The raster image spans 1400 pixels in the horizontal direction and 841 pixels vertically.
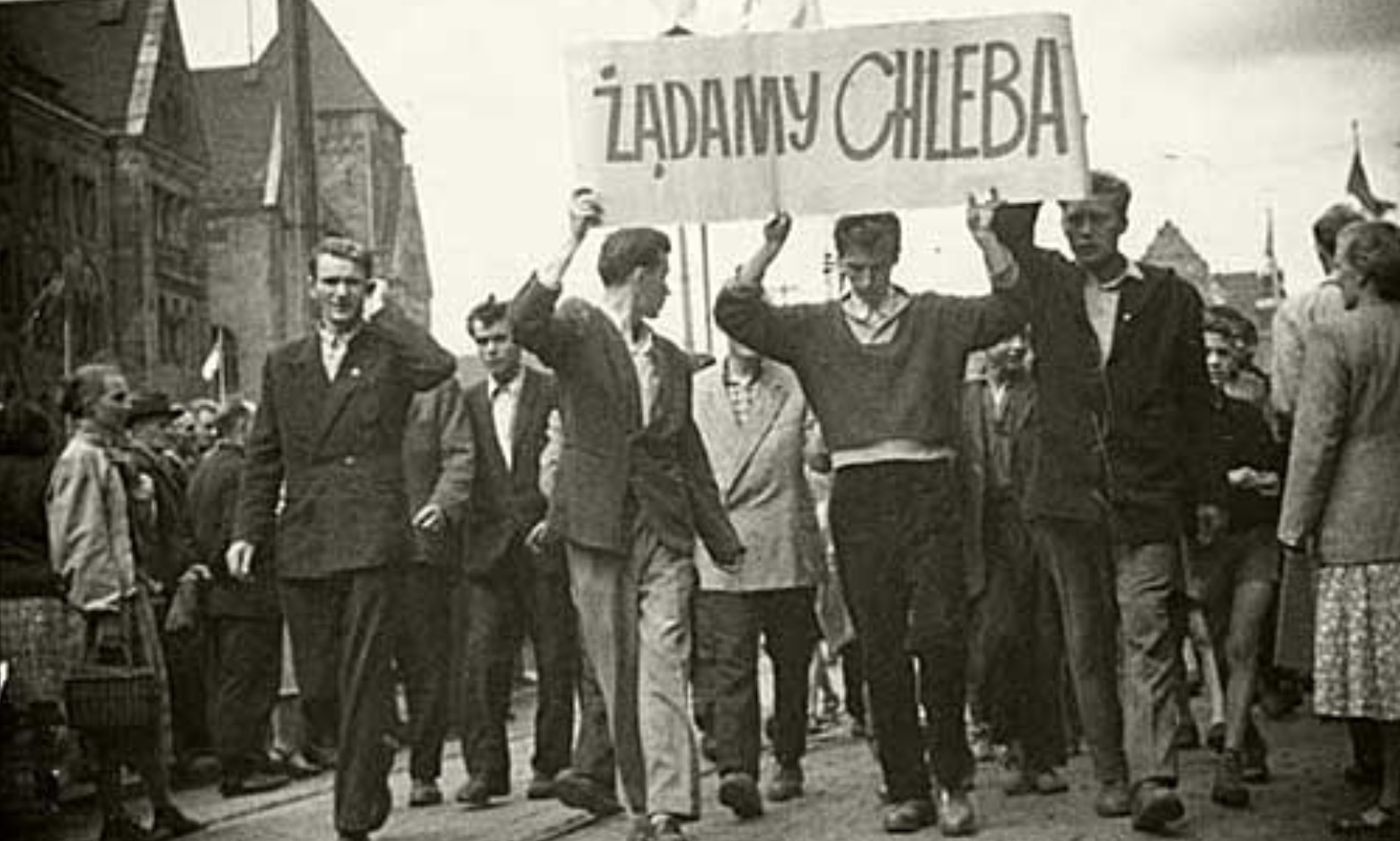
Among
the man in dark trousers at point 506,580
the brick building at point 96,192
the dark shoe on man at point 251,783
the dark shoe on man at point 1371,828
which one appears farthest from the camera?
the dark shoe on man at point 251,783

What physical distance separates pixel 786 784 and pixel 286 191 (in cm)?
321

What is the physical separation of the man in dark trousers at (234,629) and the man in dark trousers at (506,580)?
1308mm

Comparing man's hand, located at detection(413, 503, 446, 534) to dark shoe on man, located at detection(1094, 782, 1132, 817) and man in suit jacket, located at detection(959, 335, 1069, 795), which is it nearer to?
man in suit jacket, located at detection(959, 335, 1069, 795)

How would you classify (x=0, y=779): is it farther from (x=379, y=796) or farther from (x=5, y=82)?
(x=5, y=82)

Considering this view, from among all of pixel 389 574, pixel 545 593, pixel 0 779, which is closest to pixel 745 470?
pixel 545 593

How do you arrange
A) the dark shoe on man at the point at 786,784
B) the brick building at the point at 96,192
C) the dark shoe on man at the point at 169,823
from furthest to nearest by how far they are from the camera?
the dark shoe on man at the point at 786,784 < the dark shoe on man at the point at 169,823 < the brick building at the point at 96,192

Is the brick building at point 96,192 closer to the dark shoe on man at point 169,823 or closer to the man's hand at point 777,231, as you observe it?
the dark shoe on man at point 169,823

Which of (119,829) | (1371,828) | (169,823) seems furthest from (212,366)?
(1371,828)

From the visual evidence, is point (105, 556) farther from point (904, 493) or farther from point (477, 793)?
point (904, 493)

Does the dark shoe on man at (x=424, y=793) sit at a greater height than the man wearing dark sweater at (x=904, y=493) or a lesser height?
lesser

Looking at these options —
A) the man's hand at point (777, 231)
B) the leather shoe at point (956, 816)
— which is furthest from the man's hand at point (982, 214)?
the leather shoe at point (956, 816)

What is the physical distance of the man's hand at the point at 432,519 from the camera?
8.84 m

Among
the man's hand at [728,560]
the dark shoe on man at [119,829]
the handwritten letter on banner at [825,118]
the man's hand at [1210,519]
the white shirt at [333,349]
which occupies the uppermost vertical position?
the handwritten letter on banner at [825,118]

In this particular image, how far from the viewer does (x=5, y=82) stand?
8766 mm
